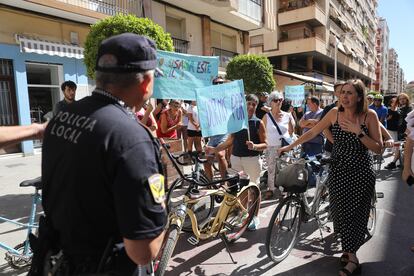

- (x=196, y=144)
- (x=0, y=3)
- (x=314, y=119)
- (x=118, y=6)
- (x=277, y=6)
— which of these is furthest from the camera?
(x=277, y=6)

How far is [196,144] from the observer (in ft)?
26.6

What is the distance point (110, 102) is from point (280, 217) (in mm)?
2743

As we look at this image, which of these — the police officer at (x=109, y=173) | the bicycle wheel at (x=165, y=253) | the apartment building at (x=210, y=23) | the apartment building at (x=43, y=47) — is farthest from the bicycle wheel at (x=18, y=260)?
the apartment building at (x=210, y=23)

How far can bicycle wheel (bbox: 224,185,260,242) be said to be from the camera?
3.98 m

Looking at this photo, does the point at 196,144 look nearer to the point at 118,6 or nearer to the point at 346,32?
the point at 118,6

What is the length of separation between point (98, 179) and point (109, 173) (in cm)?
6

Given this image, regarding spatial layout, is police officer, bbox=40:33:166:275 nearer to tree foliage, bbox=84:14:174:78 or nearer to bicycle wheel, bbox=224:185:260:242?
bicycle wheel, bbox=224:185:260:242

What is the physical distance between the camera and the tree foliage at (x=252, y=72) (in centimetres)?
1620

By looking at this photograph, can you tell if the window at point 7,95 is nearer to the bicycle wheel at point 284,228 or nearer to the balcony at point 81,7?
the balcony at point 81,7

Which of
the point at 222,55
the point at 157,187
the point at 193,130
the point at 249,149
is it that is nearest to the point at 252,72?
the point at 222,55

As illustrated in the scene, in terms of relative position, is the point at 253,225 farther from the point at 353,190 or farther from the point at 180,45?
the point at 180,45

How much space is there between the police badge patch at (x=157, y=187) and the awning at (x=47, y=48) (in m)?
10.7

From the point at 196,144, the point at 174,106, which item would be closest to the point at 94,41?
the point at 174,106

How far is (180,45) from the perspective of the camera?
52.9 ft
